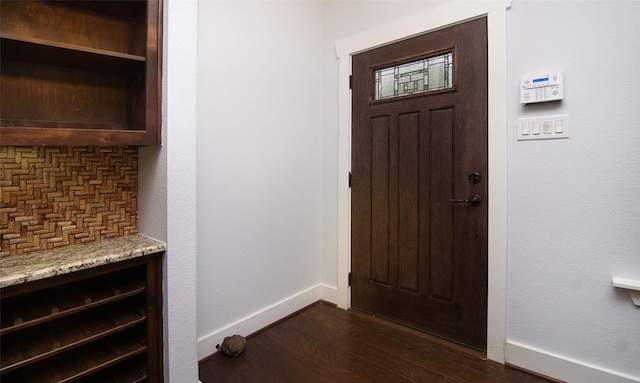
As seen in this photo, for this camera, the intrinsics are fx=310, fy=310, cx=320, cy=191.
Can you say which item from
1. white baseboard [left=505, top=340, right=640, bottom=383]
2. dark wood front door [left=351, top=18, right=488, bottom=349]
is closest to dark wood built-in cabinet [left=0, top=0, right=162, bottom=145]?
dark wood front door [left=351, top=18, right=488, bottom=349]

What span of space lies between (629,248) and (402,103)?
4.81 feet

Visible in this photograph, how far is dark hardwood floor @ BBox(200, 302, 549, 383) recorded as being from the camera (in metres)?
1.72

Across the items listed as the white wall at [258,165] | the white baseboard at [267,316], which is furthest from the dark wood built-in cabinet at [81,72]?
the white baseboard at [267,316]

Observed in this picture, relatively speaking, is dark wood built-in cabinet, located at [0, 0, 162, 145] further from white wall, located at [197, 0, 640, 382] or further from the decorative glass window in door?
the decorative glass window in door

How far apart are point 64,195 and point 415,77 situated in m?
2.14

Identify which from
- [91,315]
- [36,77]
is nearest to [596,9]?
[36,77]

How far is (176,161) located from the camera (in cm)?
142

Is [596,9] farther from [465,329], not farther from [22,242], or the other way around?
[22,242]

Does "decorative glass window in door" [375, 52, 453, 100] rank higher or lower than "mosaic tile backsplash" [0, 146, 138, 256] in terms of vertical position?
higher

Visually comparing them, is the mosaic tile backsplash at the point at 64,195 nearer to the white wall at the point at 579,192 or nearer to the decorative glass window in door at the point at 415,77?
the decorative glass window in door at the point at 415,77

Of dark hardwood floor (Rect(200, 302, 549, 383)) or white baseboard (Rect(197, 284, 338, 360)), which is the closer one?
dark hardwood floor (Rect(200, 302, 549, 383))

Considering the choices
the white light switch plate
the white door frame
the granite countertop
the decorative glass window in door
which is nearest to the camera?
the granite countertop

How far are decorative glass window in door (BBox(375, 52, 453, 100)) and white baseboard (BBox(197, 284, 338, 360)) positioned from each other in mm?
1654

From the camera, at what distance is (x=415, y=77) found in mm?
2166
